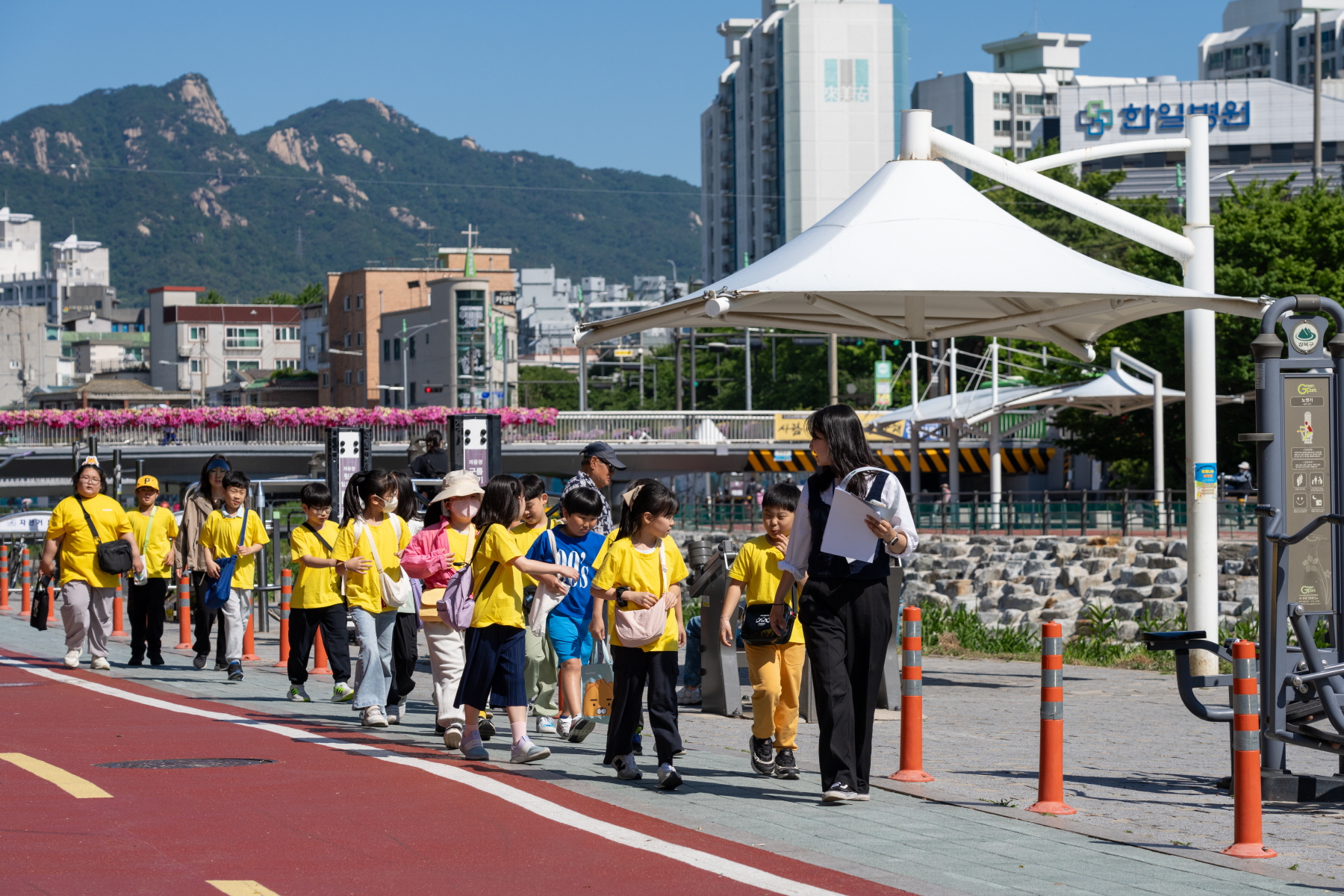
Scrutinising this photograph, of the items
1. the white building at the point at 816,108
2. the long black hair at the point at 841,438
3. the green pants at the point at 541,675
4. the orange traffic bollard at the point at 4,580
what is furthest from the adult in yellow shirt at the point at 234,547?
the white building at the point at 816,108

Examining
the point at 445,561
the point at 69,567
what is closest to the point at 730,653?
the point at 445,561

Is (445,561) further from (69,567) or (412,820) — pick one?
(69,567)

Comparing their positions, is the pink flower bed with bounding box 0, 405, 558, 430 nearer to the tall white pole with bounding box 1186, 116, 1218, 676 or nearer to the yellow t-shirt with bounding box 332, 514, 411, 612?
the tall white pole with bounding box 1186, 116, 1218, 676

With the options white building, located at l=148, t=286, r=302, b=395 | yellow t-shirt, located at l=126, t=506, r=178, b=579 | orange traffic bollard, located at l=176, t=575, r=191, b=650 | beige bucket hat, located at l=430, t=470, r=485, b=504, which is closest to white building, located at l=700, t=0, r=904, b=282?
white building, located at l=148, t=286, r=302, b=395

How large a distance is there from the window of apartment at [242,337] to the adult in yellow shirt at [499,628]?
521 feet

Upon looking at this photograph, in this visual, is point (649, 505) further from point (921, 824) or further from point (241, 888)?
point (241, 888)

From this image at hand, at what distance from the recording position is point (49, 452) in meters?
54.0

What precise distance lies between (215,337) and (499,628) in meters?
159

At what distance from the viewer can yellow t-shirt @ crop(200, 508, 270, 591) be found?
14805 millimetres

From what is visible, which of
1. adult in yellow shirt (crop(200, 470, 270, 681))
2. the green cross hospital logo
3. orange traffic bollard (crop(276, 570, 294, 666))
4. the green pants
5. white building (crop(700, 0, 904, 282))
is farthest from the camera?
white building (crop(700, 0, 904, 282))

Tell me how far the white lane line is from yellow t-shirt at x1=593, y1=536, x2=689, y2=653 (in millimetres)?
1039

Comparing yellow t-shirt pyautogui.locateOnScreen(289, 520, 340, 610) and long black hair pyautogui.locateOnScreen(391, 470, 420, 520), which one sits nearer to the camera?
yellow t-shirt pyautogui.locateOnScreen(289, 520, 340, 610)

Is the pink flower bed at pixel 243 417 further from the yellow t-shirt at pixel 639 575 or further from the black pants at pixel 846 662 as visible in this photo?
the black pants at pixel 846 662

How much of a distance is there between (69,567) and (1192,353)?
1003 cm
